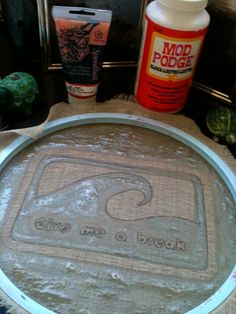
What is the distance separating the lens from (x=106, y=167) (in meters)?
0.53

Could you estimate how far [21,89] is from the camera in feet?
1.83

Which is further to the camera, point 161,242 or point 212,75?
point 212,75

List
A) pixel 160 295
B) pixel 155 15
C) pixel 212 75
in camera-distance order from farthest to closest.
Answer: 1. pixel 212 75
2. pixel 155 15
3. pixel 160 295

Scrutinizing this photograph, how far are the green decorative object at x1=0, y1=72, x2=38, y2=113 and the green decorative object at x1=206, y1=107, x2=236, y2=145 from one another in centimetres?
29

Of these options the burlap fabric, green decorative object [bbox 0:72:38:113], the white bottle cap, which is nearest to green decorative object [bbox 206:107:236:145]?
the burlap fabric

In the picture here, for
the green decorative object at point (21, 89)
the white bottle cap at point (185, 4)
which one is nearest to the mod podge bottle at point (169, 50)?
the white bottle cap at point (185, 4)

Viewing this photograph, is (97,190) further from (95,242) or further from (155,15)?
(155,15)

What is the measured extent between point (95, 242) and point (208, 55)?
0.36 meters

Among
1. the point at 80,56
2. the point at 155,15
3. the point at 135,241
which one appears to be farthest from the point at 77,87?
the point at 135,241

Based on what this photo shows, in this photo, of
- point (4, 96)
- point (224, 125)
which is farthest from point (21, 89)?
point (224, 125)

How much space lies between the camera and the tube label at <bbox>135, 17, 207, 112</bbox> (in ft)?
1.73

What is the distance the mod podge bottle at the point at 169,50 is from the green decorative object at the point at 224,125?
66mm

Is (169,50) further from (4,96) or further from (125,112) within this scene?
(4,96)

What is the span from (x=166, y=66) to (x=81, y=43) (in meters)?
0.13
